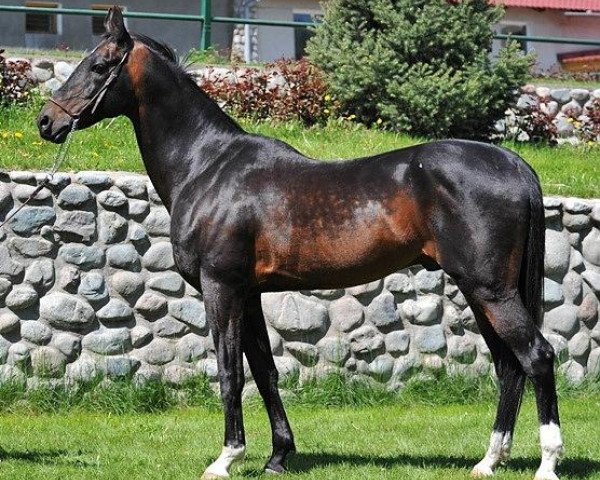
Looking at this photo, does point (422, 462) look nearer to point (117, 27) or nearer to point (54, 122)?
point (54, 122)

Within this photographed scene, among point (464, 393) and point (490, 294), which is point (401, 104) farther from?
point (490, 294)

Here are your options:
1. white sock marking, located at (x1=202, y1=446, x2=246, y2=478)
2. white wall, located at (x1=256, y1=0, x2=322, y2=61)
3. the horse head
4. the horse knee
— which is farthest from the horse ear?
white wall, located at (x1=256, y1=0, x2=322, y2=61)

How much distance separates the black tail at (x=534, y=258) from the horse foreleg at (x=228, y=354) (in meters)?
1.56

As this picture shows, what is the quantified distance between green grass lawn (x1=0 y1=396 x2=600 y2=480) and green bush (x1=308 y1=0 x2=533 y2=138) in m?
3.71

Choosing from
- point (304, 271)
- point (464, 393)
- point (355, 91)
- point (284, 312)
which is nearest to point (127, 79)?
point (304, 271)

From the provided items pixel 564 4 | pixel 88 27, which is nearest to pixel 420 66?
pixel 88 27

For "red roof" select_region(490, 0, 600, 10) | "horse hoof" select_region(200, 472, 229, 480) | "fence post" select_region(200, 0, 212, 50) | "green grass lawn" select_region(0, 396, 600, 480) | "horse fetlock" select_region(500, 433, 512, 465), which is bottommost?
"green grass lawn" select_region(0, 396, 600, 480)

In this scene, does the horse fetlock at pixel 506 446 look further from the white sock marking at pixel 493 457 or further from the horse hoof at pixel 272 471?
the horse hoof at pixel 272 471

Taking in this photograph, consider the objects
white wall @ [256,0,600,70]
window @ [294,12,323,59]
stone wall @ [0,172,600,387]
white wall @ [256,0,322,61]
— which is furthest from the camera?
window @ [294,12,323,59]

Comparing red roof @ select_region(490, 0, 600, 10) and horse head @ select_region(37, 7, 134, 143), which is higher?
horse head @ select_region(37, 7, 134, 143)

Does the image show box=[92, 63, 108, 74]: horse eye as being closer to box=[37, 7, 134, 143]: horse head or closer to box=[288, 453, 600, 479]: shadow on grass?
box=[37, 7, 134, 143]: horse head

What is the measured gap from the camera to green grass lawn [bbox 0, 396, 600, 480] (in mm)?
6562

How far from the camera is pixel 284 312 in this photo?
8992 mm

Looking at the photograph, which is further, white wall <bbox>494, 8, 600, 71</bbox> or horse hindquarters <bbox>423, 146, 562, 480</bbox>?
white wall <bbox>494, 8, 600, 71</bbox>
